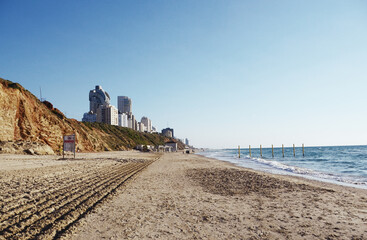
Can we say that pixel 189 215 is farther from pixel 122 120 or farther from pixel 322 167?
pixel 122 120

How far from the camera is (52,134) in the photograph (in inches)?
1346

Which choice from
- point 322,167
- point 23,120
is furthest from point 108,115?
point 322,167

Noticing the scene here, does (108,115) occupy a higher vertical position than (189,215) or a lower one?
higher

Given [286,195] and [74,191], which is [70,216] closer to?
[74,191]

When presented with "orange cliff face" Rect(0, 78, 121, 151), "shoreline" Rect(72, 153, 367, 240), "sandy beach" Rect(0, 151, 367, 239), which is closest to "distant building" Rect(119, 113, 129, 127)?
"orange cliff face" Rect(0, 78, 121, 151)

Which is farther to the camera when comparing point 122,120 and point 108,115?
point 122,120

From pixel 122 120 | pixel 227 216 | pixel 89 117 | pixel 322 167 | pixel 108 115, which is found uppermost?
pixel 108 115

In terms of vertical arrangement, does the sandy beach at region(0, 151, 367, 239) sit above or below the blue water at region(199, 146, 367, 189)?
above

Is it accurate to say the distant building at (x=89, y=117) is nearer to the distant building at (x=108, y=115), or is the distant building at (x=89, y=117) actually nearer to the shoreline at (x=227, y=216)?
the distant building at (x=108, y=115)

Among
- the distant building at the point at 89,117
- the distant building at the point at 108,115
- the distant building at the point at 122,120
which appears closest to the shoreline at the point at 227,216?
the distant building at the point at 108,115

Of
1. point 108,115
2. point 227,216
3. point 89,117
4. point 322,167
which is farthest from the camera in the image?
point 89,117

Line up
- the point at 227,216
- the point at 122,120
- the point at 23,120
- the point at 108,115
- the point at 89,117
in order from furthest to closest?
the point at 122,120
the point at 89,117
the point at 108,115
the point at 23,120
the point at 227,216

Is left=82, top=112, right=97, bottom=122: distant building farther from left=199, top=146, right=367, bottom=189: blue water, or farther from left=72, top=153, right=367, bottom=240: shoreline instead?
left=72, top=153, right=367, bottom=240: shoreline

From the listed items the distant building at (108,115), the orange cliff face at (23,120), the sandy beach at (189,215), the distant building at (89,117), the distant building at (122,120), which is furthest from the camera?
→ the distant building at (122,120)
